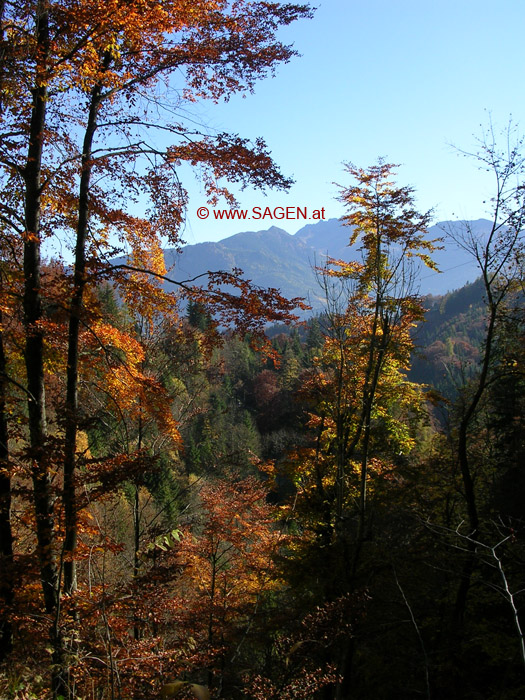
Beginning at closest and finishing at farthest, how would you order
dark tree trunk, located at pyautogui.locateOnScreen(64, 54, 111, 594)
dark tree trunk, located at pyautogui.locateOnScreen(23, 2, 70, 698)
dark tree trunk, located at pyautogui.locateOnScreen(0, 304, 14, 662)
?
dark tree trunk, located at pyautogui.locateOnScreen(0, 304, 14, 662)
dark tree trunk, located at pyautogui.locateOnScreen(23, 2, 70, 698)
dark tree trunk, located at pyautogui.locateOnScreen(64, 54, 111, 594)

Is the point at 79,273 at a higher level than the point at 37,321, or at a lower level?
higher

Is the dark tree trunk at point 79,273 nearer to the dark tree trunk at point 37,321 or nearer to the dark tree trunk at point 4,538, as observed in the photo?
the dark tree trunk at point 37,321

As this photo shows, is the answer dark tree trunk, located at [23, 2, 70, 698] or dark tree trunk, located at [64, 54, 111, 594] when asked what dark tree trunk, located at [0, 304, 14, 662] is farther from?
dark tree trunk, located at [64, 54, 111, 594]

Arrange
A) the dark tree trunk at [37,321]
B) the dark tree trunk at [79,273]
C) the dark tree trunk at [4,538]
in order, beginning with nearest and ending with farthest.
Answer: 1. the dark tree trunk at [4,538]
2. the dark tree trunk at [37,321]
3. the dark tree trunk at [79,273]

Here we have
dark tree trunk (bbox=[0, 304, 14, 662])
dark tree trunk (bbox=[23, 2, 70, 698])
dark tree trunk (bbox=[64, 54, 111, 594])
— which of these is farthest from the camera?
dark tree trunk (bbox=[64, 54, 111, 594])

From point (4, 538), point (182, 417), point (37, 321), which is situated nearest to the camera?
point (37, 321)

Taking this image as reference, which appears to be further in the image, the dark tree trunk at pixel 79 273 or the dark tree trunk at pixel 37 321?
the dark tree trunk at pixel 79 273

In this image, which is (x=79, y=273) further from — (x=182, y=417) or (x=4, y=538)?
(x=182, y=417)

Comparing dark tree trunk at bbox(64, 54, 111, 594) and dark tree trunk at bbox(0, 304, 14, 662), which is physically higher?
dark tree trunk at bbox(64, 54, 111, 594)

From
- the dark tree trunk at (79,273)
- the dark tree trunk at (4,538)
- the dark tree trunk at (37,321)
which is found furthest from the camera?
the dark tree trunk at (79,273)

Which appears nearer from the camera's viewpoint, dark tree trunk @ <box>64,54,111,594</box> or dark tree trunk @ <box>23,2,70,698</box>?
dark tree trunk @ <box>23,2,70,698</box>

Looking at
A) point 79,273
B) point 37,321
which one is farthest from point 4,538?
point 79,273

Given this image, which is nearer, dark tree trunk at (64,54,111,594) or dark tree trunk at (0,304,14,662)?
dark tree trunk at (0,304,14,662)

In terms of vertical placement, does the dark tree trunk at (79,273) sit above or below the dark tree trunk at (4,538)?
above
